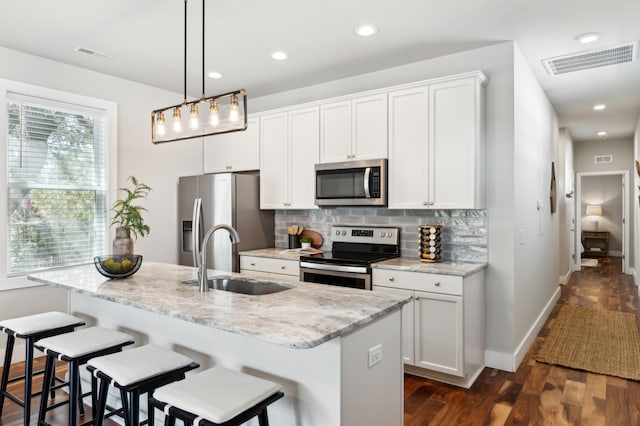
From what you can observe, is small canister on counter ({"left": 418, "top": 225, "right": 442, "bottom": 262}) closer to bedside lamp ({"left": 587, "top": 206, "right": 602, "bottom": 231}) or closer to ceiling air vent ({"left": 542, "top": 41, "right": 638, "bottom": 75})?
ceiling air vent ({"left": 542, "top": 41, "right": 638, "bottom": 75})

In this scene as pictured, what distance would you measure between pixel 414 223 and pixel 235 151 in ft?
7.17

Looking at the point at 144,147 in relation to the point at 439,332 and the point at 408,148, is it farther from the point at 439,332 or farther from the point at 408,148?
the point at 439,332

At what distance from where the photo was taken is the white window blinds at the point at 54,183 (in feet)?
11.6

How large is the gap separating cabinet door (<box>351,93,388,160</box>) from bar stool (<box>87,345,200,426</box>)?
243cm

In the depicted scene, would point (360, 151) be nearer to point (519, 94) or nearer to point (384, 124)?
point (384, 124)

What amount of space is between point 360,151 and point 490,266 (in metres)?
1.49

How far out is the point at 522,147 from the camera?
364 cm

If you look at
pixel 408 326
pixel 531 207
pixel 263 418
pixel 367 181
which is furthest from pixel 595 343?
pixel 263 418

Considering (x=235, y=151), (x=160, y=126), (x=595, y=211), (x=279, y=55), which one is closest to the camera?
(x=160, y=126)

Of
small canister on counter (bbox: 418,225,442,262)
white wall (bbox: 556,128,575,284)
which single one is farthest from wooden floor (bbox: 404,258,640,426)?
white wall (bbox: 556,128,575,284)

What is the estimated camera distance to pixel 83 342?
2170 millimetres

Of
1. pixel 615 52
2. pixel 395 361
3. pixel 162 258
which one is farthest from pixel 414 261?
pixel 162 258

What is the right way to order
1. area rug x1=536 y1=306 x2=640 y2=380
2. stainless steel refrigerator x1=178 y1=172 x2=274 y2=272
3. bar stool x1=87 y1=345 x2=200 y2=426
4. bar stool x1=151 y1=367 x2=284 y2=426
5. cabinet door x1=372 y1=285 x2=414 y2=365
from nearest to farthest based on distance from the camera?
bar stool x1=151 y1=367 x2=284 y2=426 < bar stool x1=87 y1=345 x2=200 y2=426 < cabinet door x1=372 y1=285 x2=414 y2=365 < area rug x1=536 y1=306 x2=640 y2=380 < stainless steel refrigerator x1=178 y1=172 x2=274 y2=272

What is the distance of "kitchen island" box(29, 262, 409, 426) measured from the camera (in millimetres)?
1619
